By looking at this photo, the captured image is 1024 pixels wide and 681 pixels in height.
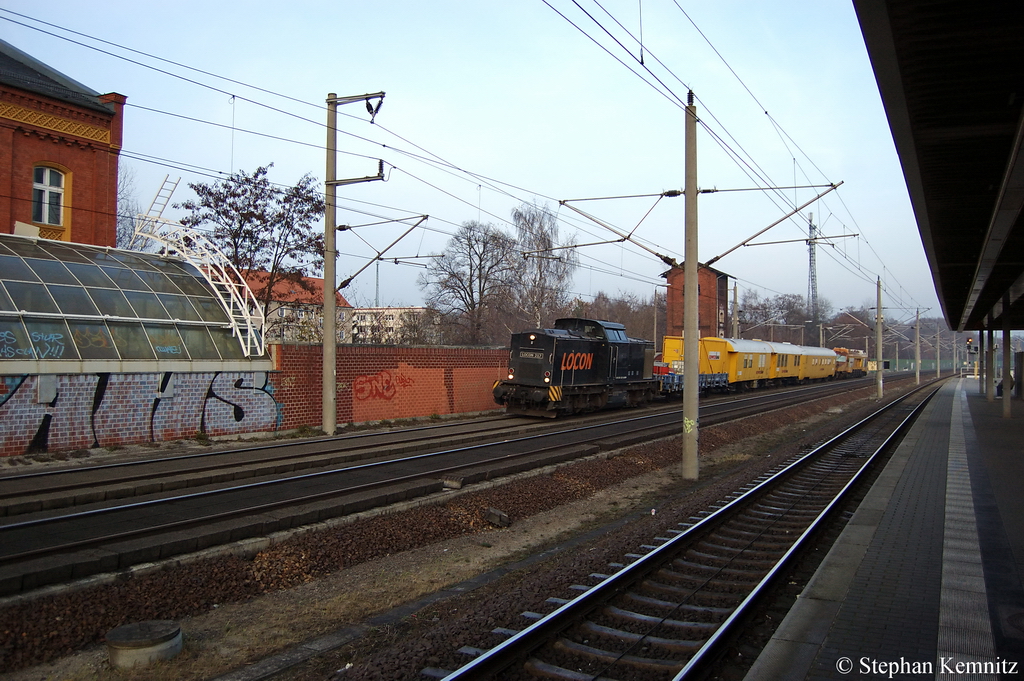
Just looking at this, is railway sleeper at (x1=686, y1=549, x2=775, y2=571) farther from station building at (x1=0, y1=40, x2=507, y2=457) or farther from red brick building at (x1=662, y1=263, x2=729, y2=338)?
red brick building at (x1=662, y1=263, x2=729, y2=338)

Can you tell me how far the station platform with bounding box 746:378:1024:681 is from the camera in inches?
192

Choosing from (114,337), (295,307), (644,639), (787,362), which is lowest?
(644,639)

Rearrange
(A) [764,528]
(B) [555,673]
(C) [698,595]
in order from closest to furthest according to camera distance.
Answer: (B) [555,673]
(C) [698,595]
(A) [764,528]

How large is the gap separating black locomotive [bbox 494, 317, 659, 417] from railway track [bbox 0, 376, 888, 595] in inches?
199

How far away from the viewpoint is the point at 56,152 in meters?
23.0

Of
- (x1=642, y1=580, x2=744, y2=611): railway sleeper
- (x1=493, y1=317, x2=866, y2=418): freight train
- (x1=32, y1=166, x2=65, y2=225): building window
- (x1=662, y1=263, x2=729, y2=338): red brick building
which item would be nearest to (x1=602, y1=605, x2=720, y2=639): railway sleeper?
(x1=642, y1=580, x2=744, y2=611): railway sleeper

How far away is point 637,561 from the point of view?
720cm

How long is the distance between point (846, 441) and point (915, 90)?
1563 cm

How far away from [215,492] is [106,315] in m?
8.17

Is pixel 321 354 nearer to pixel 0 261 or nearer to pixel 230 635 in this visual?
pixel 0 261

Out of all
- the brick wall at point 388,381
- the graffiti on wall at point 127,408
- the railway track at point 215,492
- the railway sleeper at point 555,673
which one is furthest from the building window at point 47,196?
the railway sleeper at point 555,673

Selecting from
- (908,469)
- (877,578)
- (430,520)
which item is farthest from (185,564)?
(908,469)

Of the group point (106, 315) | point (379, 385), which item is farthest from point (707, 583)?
point (379, 385)

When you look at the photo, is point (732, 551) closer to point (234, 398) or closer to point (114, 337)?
point (234, 398)
